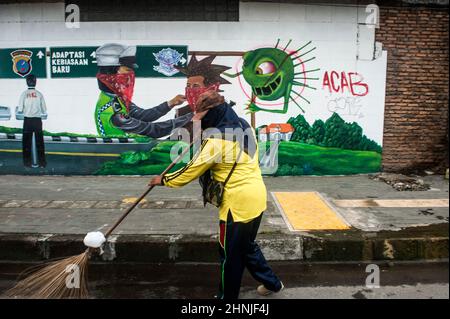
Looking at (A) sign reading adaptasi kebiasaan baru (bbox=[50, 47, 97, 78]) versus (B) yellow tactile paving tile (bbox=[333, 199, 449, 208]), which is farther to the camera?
(A) sign reading adaptasi kebiasaan baru (bbox=[50, 47, 97, 78])

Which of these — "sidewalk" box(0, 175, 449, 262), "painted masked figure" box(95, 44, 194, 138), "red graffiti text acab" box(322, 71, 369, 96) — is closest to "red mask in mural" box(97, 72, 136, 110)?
"painted masked figure" box(95, 44, 194, 138)

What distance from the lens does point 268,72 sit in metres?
7.64

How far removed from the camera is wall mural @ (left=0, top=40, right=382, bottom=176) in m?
7.61

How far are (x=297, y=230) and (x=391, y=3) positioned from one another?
16.8 ft

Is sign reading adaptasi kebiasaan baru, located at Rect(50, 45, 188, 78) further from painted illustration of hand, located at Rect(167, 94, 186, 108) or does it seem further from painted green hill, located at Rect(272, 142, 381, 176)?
painted green hill, located at Rect(272, 142, 381, 176)

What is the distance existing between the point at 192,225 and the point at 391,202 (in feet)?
10.2

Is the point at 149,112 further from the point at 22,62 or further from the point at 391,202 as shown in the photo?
the point at 391,202

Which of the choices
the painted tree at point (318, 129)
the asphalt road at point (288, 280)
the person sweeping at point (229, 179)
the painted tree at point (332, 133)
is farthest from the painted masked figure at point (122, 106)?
the person sweeping at point (229, 179)

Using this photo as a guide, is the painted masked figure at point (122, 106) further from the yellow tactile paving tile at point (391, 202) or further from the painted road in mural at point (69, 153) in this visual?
the yellow tactile paving tile at point (391, 202)

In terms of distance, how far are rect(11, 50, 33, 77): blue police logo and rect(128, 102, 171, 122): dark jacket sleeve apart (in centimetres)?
211

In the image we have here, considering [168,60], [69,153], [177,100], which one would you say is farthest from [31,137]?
[168,60]

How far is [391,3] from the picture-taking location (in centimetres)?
752

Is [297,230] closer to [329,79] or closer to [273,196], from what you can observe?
[273,196]

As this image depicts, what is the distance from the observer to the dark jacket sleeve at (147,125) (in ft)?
25.4
